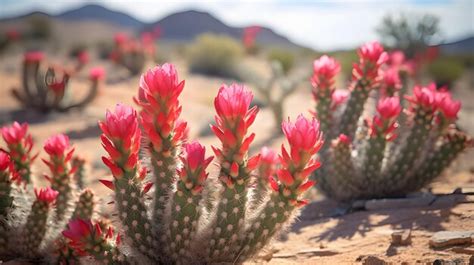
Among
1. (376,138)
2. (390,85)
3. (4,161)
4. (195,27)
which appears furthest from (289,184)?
(195,27)

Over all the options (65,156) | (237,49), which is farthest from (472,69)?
(65,156)

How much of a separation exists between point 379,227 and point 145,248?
6.69ft

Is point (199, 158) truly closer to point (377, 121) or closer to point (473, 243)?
point (473, 243)

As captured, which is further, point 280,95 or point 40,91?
point 40,91

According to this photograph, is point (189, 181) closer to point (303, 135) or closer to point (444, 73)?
point (303, 135)

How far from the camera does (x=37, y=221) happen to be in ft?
10.7

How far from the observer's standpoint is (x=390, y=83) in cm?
543

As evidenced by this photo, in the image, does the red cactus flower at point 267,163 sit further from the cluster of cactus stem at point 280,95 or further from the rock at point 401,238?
the cluster of cactus stem at point 280,95

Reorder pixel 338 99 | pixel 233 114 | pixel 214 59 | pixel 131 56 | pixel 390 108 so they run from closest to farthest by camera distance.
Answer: pixel 233 114 < pixel 390 108 < pixel 338 99 < pixel 131 56 < pixel 214 59

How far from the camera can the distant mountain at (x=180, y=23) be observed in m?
76.4

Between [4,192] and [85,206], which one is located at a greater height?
[4,192]

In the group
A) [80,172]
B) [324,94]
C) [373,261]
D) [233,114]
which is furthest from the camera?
[80,172]

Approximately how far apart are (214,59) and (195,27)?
6659 cm

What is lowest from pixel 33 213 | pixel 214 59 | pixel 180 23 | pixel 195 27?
pixel 33 213
